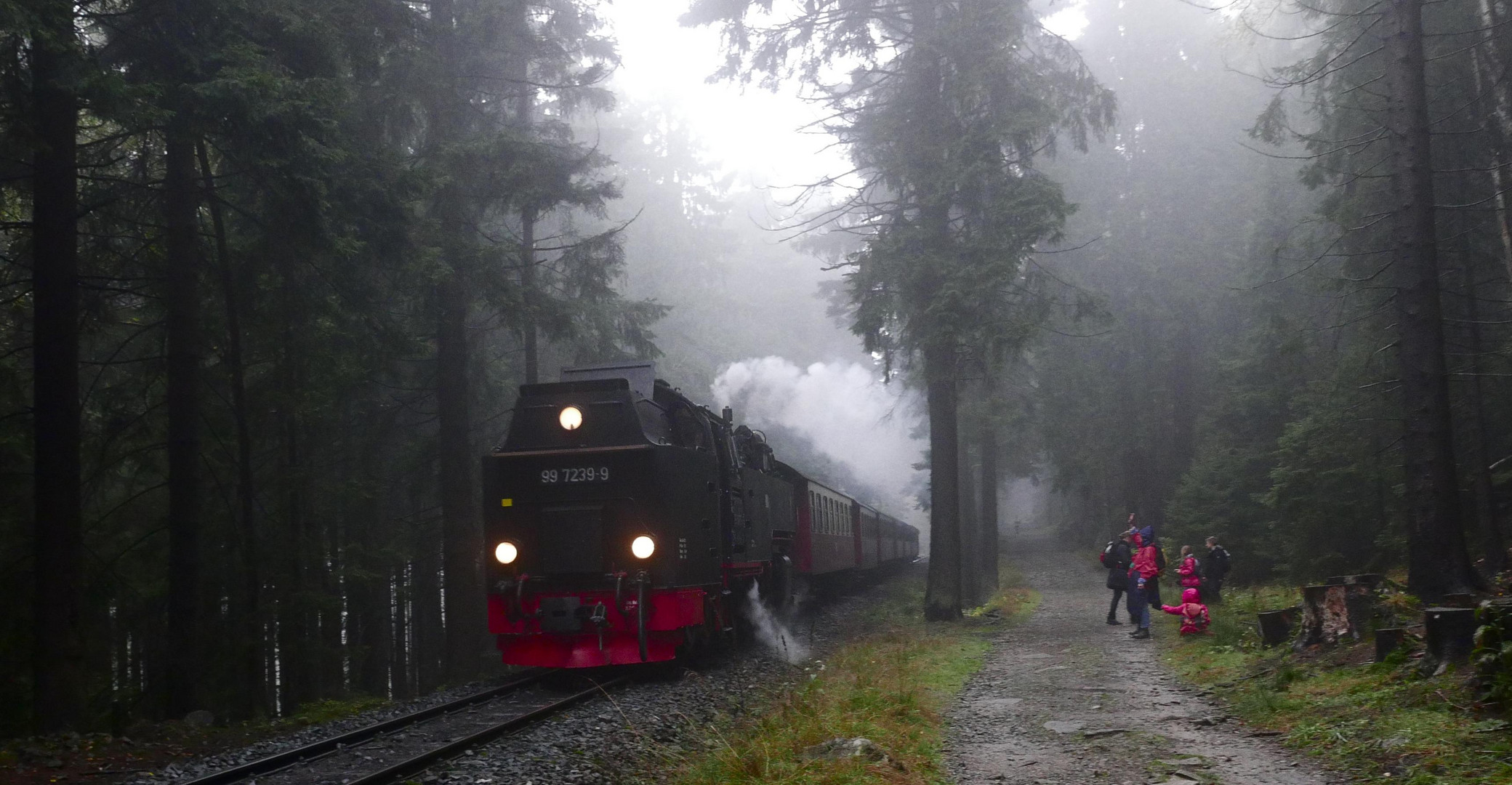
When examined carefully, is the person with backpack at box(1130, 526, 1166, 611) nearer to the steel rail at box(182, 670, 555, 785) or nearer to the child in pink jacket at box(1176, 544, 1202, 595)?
the child in pink jacket at box(1176, 544, 1202, 595)

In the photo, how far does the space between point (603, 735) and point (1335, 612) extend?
676 centimetres

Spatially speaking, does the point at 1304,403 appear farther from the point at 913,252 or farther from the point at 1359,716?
the point at 1359,716

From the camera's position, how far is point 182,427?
1159 cm

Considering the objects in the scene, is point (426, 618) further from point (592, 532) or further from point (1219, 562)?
point (1219, 562)

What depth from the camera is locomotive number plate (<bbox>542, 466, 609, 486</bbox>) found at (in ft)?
37.5

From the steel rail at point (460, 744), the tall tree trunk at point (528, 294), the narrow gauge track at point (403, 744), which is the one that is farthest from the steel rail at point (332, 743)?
the tall tree trunk at point (528, 294)

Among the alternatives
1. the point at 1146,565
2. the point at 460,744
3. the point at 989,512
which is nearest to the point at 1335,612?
the point at 1146,565

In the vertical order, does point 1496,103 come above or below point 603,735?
above

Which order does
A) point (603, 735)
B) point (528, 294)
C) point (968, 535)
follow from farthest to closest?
1. point (968, 535)
2. point (528, 294)
3. point (603, 735)

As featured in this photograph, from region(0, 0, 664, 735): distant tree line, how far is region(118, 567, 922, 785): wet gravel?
3.09 m

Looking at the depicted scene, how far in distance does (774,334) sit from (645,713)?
60.6 metres

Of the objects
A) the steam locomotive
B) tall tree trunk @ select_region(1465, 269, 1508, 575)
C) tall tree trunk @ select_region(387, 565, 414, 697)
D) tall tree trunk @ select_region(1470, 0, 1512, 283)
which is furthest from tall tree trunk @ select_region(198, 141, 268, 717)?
tall tree trunk @ select_region(1470, 0, 1512, 283)

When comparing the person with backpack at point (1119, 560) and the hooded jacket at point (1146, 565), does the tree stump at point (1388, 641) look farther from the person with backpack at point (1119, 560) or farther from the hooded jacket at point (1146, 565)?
the person with backpack at point (1119, 560)

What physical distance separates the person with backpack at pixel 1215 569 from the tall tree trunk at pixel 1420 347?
5.16 meters
